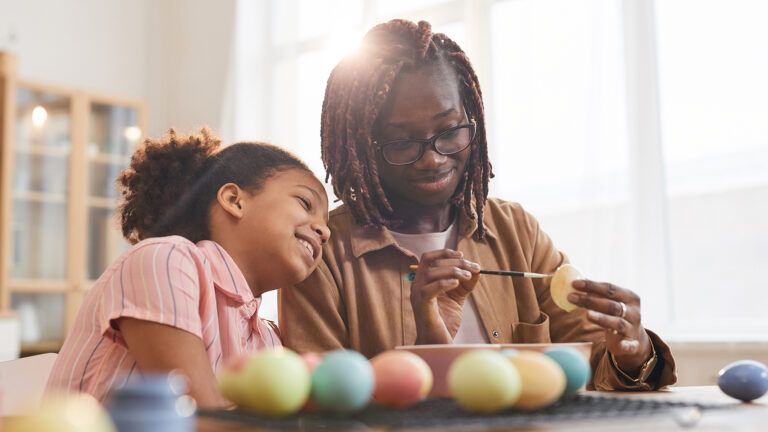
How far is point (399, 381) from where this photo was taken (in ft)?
2.30

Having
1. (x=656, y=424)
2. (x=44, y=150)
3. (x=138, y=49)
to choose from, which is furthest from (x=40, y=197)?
(x=656, y=424)

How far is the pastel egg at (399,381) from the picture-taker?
2.29ft

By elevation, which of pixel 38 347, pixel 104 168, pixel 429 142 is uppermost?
pixel 104 168

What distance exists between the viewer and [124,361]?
108 centimetres

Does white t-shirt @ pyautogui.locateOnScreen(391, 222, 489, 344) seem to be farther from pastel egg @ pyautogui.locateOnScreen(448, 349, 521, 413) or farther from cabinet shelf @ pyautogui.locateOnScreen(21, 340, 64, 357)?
cabinet shelf @ pyautogui.locateOnScreen(21, 340, 64, 357)

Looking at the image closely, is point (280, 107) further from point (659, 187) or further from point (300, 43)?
point (659, 187)

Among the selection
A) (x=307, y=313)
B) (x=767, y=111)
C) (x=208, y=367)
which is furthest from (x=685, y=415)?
(x=767, y=111)

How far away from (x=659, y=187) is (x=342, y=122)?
5.31 feet

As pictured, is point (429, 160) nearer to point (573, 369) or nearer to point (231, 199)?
point (231, 199)

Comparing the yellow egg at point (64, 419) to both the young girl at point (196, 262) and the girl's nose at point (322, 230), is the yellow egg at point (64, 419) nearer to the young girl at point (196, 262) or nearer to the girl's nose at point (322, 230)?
the young girl at point (196, 262)

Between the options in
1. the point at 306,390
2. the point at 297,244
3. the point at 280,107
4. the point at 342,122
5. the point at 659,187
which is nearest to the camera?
the point at 306,390

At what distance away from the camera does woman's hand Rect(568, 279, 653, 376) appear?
3.72 ft

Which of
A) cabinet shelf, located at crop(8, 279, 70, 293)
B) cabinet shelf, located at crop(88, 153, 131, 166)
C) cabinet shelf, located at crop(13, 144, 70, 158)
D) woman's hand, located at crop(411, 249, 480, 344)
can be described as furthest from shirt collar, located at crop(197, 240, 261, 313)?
cabinet shelf, located at crop(88, 153, 131, 166)

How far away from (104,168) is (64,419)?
420 cm
